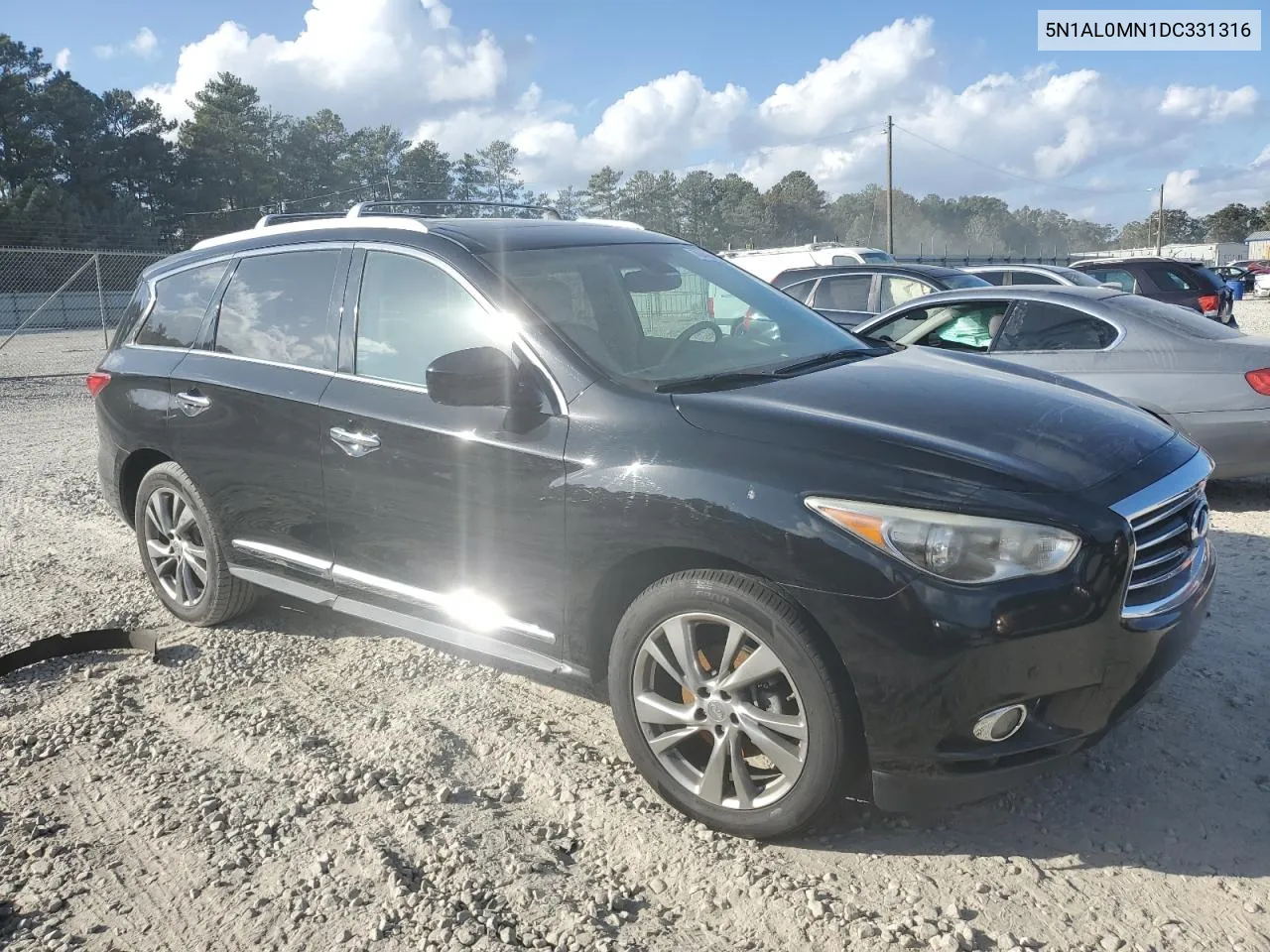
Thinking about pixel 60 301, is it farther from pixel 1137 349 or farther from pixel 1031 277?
pixel 1137 349

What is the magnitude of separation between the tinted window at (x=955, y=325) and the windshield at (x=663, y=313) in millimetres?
3174

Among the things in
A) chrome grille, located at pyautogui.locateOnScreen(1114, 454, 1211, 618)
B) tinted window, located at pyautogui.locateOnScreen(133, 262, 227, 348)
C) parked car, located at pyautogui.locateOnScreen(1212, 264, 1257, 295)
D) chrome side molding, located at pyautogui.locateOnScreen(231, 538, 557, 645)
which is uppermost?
parked car, located at pyautogui.locateOnScreen(1212, 264, 1257, 295)

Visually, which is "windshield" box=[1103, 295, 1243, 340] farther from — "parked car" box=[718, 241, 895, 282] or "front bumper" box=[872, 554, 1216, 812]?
"parked car" box=[718, 241, 895, 282]

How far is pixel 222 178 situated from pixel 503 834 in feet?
220

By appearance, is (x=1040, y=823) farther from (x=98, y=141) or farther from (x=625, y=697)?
(x=98, y=141)

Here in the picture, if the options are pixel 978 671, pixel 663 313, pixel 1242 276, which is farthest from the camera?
pixel 1242 276

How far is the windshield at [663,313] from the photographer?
3.51 m

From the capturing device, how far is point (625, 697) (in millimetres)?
3082

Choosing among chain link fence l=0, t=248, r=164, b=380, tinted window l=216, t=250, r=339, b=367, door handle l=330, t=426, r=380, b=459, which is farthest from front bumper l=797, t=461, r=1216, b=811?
chain link fence l=0, t=248, r=164, b=380

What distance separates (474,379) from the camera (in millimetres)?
3246

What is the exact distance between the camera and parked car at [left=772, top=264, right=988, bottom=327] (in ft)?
35.1

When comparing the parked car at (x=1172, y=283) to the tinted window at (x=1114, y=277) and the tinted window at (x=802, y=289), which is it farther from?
the tinted window at (x=802, y=289)

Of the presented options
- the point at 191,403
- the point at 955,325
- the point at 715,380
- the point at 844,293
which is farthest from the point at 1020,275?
the point at 191,403

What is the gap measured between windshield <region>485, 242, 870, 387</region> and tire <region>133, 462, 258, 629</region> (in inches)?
79.9
